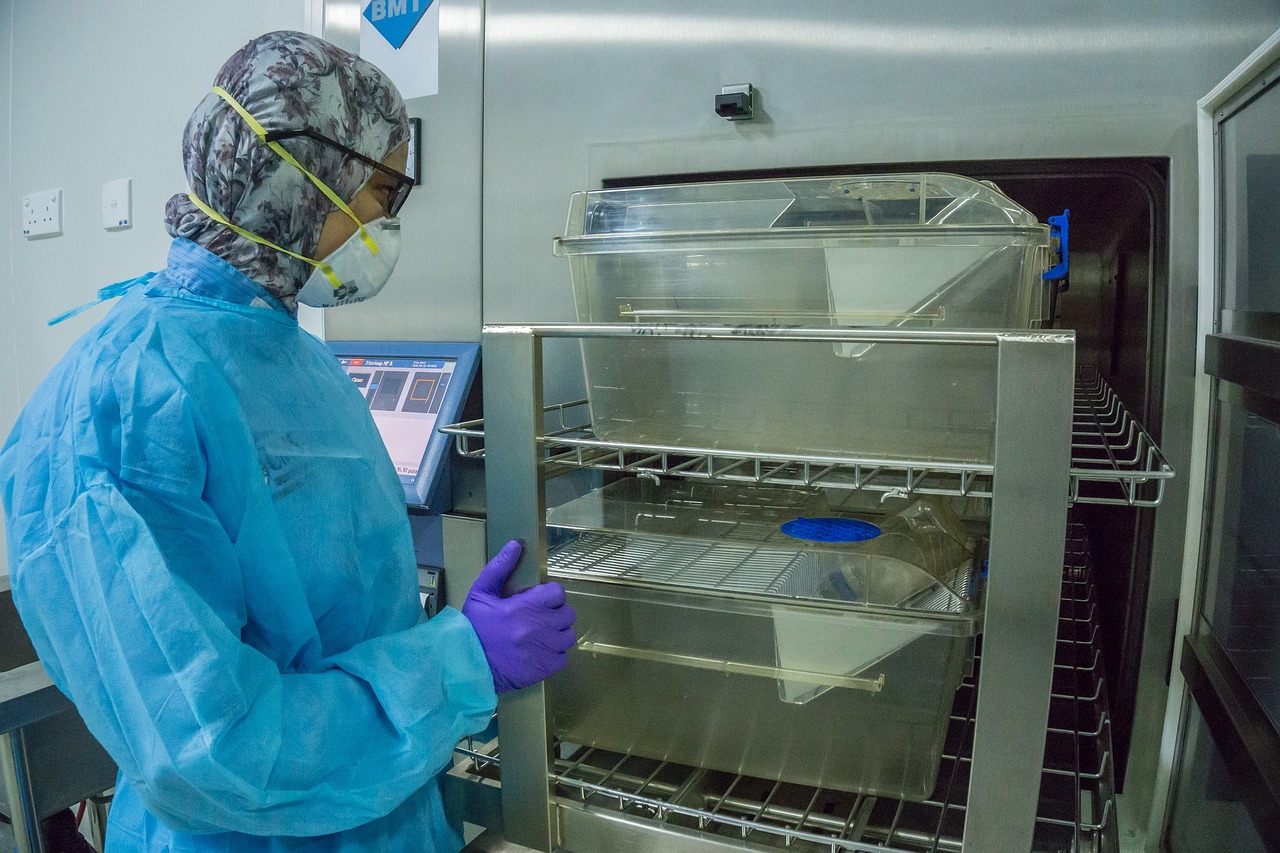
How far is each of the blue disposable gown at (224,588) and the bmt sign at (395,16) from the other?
66cm

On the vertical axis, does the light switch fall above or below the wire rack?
above

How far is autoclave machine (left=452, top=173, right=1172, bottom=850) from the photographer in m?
0.69

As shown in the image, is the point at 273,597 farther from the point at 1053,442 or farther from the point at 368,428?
the point at 1053,442

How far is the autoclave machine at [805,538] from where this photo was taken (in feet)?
2.27

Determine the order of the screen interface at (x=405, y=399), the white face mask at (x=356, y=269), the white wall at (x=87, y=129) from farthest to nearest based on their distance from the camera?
the white wall at (x=87, y=129), the screen interface at (x=405, y=399), the white face mask at (x=356, y=269)

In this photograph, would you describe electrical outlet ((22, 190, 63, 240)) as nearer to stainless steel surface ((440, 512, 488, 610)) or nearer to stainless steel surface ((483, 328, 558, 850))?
stainless steel surface ((440, 512, 488, 610))

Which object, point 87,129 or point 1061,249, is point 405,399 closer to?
point 1061,249

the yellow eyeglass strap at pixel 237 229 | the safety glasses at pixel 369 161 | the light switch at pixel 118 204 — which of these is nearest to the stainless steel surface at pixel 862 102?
the safety glasses at pixel 369 161

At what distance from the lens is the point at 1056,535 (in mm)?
650

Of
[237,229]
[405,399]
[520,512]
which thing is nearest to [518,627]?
[520,512]

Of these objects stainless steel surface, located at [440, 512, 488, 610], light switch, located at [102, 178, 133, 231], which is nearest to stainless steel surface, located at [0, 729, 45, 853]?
stainless steel surface, located at [440, 512, 488, 610]

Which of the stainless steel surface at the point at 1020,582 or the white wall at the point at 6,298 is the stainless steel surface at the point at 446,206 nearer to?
the stainless steel surface at the point at 1020,582

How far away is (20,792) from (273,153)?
1.08 meters

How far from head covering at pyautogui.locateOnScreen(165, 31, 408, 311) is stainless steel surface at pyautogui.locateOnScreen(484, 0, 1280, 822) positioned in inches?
15.4
